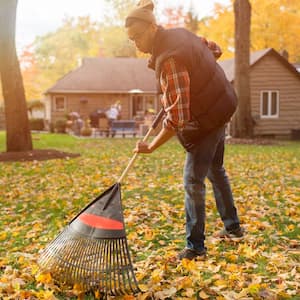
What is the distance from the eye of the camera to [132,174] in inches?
440

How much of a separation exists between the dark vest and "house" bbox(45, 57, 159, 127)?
31.3 metres

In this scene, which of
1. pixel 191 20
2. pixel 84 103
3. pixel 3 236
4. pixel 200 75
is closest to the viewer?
pixel 200 75

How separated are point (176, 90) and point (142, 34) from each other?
497 mm

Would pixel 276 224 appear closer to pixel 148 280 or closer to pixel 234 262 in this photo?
pixel 234 262

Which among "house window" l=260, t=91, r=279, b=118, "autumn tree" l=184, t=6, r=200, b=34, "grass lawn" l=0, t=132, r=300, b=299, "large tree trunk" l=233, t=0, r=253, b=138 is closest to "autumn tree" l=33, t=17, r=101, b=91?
"autumn tree" l=184, t=6, r=200, b=34

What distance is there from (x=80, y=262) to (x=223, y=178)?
1.75 m

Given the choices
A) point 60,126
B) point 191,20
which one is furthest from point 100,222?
point 191,20

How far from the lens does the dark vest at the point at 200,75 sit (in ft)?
13.4

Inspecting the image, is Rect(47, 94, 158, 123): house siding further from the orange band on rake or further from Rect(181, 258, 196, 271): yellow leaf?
the orange band on rake

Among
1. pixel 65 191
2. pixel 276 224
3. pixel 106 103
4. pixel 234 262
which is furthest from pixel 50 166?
pixel 106 103

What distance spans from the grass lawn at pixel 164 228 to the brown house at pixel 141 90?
59.3 feet

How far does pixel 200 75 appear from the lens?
169 inches

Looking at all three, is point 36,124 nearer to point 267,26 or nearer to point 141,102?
point 141,102

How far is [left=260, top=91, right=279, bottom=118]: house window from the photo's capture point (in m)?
30.3
